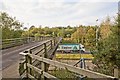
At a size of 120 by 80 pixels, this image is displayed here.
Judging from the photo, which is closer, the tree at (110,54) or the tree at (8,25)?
the tree at (110,54)

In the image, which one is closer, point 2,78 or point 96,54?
point 2,78

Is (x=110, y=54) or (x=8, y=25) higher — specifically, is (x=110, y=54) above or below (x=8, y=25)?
below

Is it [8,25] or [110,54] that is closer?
[110,54]

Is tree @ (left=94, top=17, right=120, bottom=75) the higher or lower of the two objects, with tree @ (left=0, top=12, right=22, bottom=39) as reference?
lower

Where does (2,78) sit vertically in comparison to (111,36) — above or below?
below

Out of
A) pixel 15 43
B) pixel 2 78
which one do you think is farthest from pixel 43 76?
pixel 15 43

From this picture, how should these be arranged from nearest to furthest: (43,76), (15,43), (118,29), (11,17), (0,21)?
(43,76)
(118,29)
(15,43)
(0,21)
(11,17)

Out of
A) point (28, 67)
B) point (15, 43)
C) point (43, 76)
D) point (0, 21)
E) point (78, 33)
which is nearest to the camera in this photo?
point (43, 76)

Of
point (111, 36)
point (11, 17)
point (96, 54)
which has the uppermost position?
point (11, 17)

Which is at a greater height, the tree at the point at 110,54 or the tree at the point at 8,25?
the tree at the point at 8,25

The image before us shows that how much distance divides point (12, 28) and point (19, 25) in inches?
75.7

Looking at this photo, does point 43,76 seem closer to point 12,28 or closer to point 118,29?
point 118,29

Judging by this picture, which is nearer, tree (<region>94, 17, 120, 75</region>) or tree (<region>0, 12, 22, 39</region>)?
tree (<region>94, 17, 120, 75</region>)

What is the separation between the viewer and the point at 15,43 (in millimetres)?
21500
